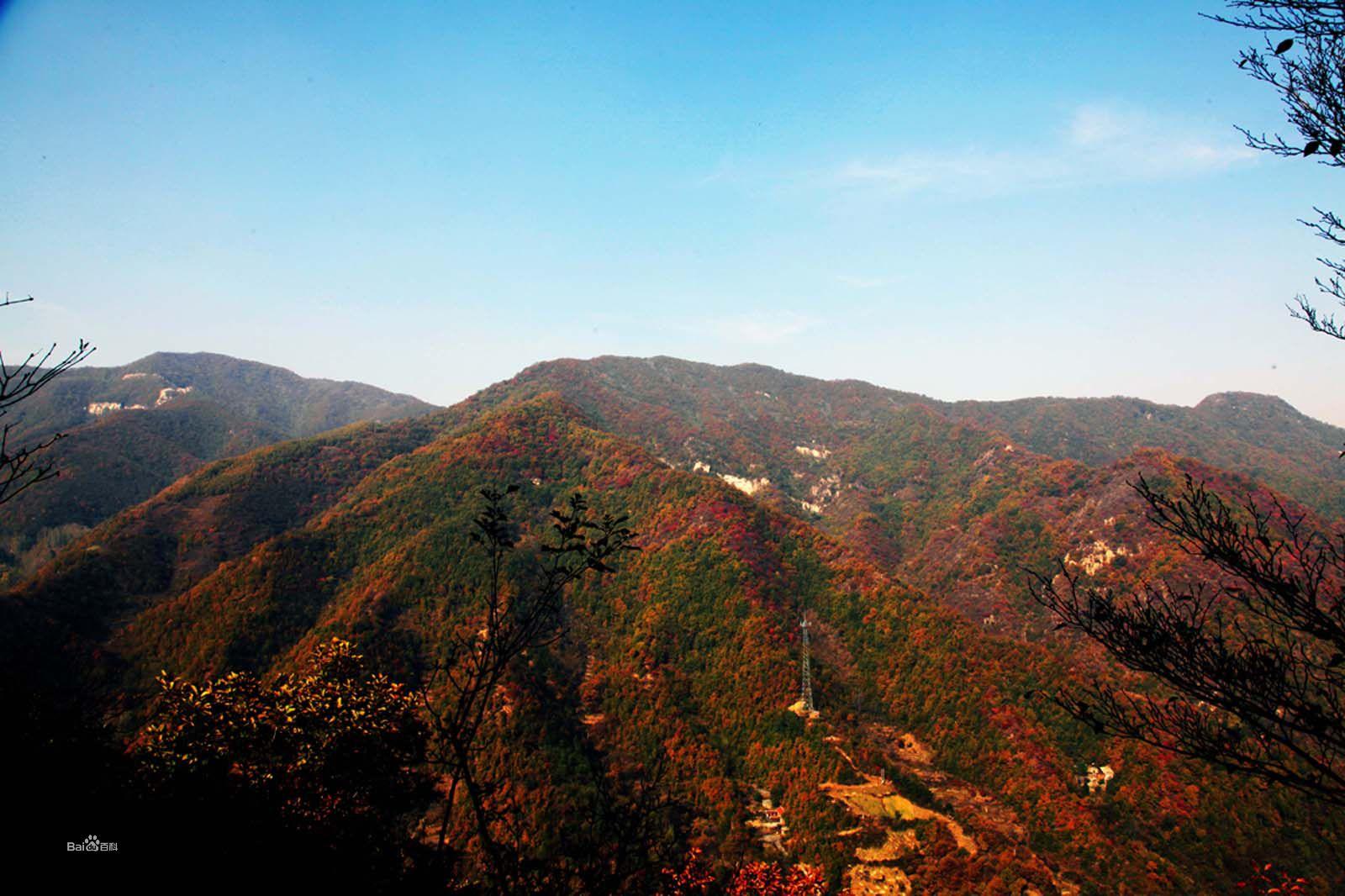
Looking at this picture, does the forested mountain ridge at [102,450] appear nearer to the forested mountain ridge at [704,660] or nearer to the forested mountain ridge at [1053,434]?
the forested mountain ridge at [704,660]

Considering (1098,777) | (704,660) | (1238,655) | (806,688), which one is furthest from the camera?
(704,660)

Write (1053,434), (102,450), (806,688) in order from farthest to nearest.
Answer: (1053,434) → (102,450) → (806,688)

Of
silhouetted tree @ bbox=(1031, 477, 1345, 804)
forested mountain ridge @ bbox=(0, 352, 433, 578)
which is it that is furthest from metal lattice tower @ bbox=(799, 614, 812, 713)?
forested mountain ridge @ bbox=(0, 352, 433, 578)

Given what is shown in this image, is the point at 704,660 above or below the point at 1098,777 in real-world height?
above

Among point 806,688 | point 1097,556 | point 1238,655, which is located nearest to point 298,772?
point 1238,655

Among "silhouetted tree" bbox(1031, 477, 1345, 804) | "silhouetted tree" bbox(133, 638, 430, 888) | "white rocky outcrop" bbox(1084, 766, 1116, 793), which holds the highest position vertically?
"silhouetted tree" bbox(1031, 477, 1345, 804)

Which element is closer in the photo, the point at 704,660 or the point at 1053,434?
the point at 704,660

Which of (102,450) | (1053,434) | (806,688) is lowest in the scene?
(806,688)

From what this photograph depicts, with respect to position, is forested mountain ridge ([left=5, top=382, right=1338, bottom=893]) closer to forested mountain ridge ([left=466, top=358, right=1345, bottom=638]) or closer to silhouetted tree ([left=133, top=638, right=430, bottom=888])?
silhouetted tree ([left=133, top=638, right=430, bottom=888])

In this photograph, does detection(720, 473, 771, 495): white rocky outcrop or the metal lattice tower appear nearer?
the metal lattice tower

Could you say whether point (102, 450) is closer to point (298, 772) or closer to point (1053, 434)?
point (298, 772)
